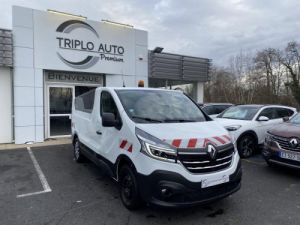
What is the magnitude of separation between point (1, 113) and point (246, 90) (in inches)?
1265

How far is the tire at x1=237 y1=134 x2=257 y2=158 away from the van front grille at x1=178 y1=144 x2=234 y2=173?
390 centimetres

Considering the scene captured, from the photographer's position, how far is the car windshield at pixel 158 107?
4027 mm

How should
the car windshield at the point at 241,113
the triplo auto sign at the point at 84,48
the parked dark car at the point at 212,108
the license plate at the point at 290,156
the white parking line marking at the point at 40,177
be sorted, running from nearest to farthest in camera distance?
the white parking line marking at the point at 40,177, the license plate at the point at 290,156, the car windshield at the point at 241,113, the triplo auto sign at the point at 84,48, the parked dark car at the point at 212,108

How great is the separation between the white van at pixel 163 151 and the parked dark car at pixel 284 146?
1.95 meters

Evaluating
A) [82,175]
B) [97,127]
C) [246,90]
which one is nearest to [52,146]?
[82,175]

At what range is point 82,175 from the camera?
18.6 ft

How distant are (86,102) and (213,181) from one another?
3.75 meters

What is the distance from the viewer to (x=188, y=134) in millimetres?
3527

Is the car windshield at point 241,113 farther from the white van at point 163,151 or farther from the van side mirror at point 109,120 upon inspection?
the van side mirror at point 109,120

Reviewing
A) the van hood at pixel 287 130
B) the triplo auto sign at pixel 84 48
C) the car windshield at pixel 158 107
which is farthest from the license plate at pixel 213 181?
the triplo auto sign at pixel 84 48

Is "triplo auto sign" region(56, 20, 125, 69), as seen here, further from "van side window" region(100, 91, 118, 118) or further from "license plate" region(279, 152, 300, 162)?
"license plate" region(279, 152, 300, 162)

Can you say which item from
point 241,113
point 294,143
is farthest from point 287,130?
point 241,113

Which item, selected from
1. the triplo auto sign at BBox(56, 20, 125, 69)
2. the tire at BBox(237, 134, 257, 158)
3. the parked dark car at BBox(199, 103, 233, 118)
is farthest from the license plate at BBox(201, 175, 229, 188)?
the triplo auto sign at BBox(56, 20, 125, 69)

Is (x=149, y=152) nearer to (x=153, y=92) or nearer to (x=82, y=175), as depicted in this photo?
(x=153, y=92)
